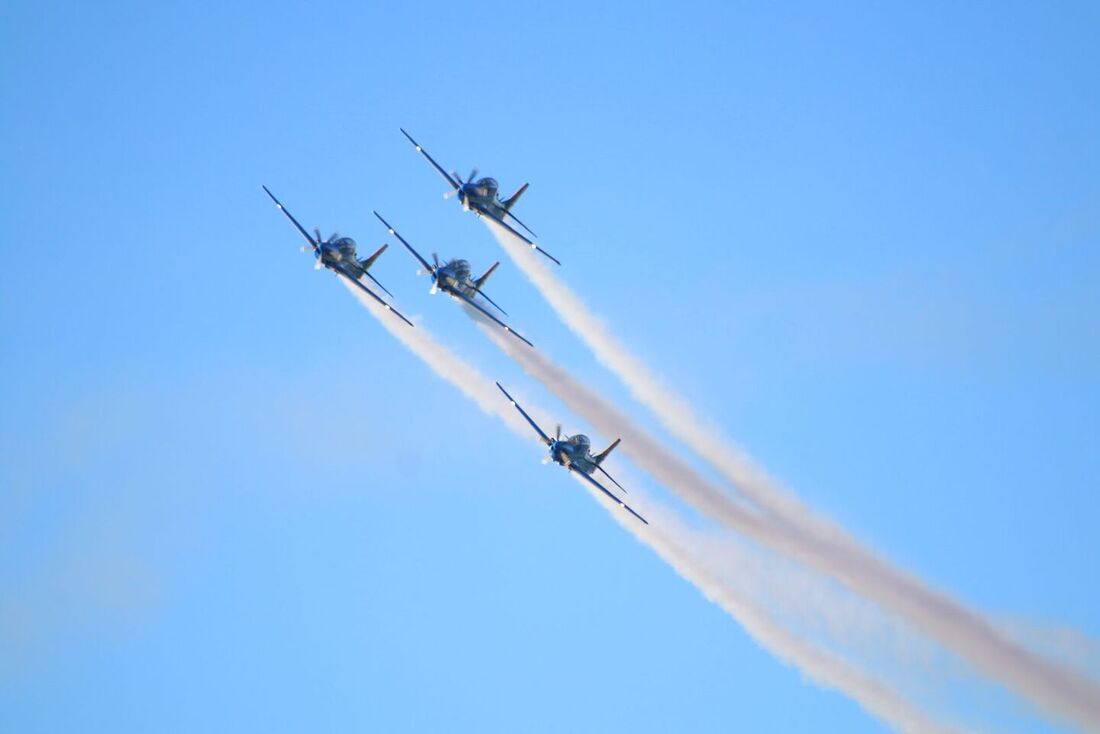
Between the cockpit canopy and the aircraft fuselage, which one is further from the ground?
the cockpit canopy

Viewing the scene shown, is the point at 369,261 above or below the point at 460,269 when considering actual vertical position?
below

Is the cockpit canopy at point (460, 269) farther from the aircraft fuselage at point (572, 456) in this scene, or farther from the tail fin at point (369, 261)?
the aircraft fuselage at point (572, 456)

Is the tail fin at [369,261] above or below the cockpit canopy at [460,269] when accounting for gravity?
below

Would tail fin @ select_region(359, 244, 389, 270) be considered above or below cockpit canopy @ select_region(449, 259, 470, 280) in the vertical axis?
below

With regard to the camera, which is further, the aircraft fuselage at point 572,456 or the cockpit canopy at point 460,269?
the cockpit canopy at point 460,269

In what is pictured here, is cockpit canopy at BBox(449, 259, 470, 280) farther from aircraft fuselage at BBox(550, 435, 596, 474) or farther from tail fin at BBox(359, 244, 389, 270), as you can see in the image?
aircraft fuselage at BBox(550, 435, 596, 474)

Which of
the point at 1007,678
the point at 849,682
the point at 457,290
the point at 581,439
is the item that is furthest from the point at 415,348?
the point at 1007,678

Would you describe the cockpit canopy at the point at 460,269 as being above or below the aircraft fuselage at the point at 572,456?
above

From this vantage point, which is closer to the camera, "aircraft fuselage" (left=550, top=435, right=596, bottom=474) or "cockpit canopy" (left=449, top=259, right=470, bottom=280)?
"aircraft fuselage" (left=550, top=435, right=596, bottom=474)

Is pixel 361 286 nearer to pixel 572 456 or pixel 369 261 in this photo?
pixel 369 261

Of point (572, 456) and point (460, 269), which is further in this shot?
point (460, 269)

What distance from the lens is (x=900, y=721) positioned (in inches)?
4599

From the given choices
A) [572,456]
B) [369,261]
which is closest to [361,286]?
[369,261]

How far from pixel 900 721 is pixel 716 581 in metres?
15.6
